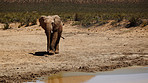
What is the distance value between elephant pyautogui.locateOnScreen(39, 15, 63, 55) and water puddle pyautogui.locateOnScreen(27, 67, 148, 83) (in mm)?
3495

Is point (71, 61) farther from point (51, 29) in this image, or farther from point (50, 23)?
point (50, 23)

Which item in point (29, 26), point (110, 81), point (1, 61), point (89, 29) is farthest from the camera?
point (29, 26)

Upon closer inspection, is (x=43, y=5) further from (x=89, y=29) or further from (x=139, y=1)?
(x=89, y=29)

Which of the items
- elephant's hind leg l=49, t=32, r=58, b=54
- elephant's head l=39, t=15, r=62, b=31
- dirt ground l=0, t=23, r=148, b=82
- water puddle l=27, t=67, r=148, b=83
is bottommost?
water puddle l=27, t=67, r=148, b=83

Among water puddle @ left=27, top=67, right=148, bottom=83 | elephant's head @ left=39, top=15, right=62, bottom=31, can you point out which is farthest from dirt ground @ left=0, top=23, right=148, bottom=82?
elephant's head @ left=39, top=15, right=62, bottom=31

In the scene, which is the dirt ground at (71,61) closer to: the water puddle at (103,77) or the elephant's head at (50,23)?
the water puddle at (103,77)

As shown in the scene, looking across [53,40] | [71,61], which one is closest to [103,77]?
Result: [71,61]

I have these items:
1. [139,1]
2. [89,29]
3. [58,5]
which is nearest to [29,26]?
[89,29]

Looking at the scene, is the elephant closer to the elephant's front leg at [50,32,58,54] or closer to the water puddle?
the elephant's front leg at [50,32,58,54]

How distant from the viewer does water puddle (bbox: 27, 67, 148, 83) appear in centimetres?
939

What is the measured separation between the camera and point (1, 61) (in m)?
12.0

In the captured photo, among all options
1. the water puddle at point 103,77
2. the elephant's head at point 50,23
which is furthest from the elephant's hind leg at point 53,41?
the water puddle at point 103,77

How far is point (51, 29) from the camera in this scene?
1342 cm

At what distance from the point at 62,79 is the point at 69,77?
0.36 metres
